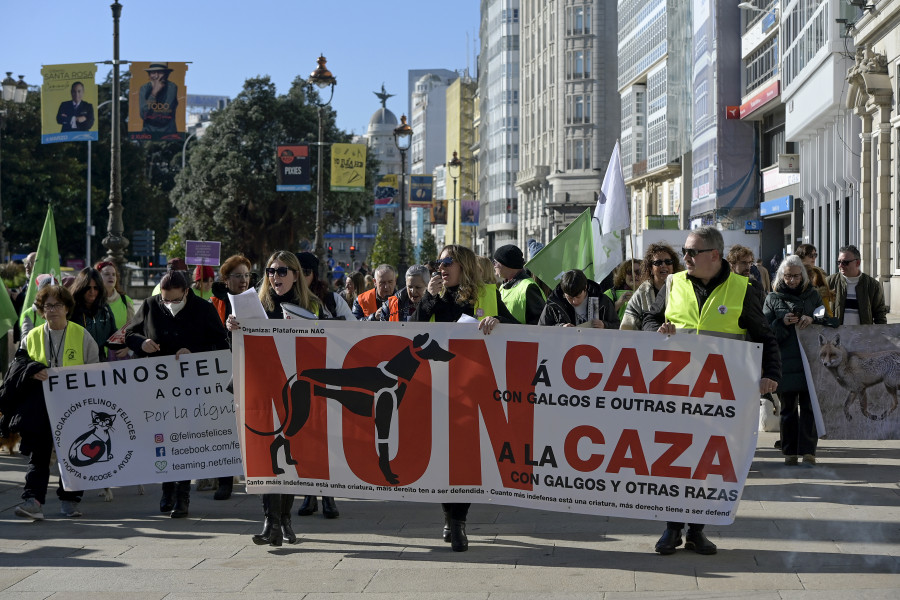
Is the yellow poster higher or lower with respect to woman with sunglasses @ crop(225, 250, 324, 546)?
higher

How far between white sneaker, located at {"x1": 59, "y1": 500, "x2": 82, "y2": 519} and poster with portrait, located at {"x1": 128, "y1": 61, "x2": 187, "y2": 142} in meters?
22.4

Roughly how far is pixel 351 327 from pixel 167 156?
8691cm

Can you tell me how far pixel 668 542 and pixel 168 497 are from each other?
149 inches

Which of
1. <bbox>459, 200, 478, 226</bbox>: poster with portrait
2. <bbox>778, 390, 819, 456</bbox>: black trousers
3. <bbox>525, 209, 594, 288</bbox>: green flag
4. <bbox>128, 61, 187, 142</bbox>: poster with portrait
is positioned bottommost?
<bbox>778, 390, 819, 456</bbox>: black trousers

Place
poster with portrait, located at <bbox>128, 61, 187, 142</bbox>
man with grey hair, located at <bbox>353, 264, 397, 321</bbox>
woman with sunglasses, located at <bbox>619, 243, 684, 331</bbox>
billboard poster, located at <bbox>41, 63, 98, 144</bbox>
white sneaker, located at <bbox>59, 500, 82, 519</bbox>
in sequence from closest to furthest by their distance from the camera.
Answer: white sneaker, located at <bbox>59, 500, 82, 519</bbox>
woman with sunglasses, located at <bbox>619, 243, 684, 331</bbox>
man with grey hair, located at <bbox>353, 264, 397, 321</bbox>
billboard poster, located at <bbox>41, 63, 98, 144</bbox>
poster with portrait, located at <bbox>128, 61, 187, 142</bbox>

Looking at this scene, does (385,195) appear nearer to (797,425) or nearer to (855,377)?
(797,425)

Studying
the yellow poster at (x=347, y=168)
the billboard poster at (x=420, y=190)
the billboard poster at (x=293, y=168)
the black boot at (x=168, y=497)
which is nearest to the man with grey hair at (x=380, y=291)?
the black boot at (x=168, y=497)

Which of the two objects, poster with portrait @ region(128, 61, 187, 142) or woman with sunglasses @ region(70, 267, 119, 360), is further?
poster with portrait @ region(128, 61, 187, 142)

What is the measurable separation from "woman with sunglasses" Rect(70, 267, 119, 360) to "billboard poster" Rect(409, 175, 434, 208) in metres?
48.4

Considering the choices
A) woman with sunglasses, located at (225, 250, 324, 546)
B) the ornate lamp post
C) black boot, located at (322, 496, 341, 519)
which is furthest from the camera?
the ornate lamp post

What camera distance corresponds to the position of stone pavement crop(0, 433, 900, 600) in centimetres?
632

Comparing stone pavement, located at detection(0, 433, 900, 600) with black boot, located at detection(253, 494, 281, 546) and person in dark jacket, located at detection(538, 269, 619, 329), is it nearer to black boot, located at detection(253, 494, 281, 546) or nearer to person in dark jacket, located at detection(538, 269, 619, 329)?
black boot, located at detection(253, 494, 281, 546)

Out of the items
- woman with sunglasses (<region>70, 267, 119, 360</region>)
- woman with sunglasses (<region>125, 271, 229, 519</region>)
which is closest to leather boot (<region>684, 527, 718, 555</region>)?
woman with sunglasses (<region>125, 271, 229, 519</region>)

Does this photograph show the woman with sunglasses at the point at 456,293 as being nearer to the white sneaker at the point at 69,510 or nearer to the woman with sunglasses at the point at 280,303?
the woman with sunglasses at the point at 280,303
